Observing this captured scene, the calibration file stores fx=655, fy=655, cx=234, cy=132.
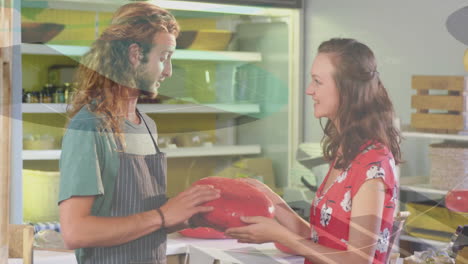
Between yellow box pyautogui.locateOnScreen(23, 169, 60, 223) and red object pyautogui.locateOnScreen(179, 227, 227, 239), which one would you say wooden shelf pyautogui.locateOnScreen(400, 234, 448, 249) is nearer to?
red object pyautogui.locateOnScreen(179, 227, 227, 239)

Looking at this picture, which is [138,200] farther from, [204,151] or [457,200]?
[457,200]

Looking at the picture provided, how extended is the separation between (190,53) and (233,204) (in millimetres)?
162

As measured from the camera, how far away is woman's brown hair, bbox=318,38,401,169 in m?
0.67

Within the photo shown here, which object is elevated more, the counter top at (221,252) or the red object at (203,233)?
the red object at (203,233)

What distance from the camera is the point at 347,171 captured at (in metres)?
0.67

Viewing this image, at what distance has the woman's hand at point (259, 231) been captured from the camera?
680 mm

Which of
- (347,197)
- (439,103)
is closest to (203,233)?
(347,197)

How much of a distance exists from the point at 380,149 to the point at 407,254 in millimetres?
136

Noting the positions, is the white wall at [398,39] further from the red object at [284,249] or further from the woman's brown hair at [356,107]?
the red object at [284,249]

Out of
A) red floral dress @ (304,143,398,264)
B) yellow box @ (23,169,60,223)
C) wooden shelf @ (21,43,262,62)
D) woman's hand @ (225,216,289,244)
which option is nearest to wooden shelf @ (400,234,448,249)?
red floral dress @ (304,143,398,264)

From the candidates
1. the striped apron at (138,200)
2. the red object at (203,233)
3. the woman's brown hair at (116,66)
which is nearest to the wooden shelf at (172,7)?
the woman's brown hair at (116,66)

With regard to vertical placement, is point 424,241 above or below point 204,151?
below

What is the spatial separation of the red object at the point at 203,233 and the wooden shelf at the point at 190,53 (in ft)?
0.57

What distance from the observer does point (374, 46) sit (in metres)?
0.69
